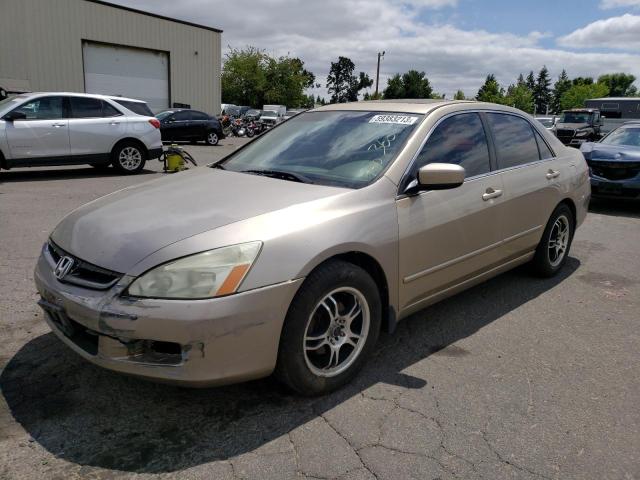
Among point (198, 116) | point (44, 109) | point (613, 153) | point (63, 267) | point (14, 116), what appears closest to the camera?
point (63, 267)

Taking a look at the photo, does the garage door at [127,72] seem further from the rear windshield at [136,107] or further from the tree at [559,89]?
the tree at [559,89]

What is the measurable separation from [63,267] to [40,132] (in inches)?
333

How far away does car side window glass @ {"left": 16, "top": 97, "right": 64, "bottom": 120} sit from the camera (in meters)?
9.84

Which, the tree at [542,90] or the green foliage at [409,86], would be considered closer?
the green foliage at [409,86]

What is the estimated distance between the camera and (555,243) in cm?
500

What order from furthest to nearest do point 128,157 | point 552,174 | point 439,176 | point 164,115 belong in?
point 164,115 < point 128,157 < point 552,174 < point 439,176

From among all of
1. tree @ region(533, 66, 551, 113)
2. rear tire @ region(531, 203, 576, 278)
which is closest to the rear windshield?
rear tire @ region(531, 203, 576, 278)

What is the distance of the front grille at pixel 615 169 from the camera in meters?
8.55

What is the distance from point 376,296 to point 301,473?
1.07 metres

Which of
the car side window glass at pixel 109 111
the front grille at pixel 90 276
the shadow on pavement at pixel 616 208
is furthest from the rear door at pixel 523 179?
the car side window glass at pixel 109 111

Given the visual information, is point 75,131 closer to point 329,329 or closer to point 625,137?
point 329,329

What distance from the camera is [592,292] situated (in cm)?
478

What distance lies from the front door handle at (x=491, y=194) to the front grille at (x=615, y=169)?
19.4 ft

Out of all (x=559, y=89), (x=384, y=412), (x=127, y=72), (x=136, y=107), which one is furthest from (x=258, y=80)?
(x=559, y=89)
